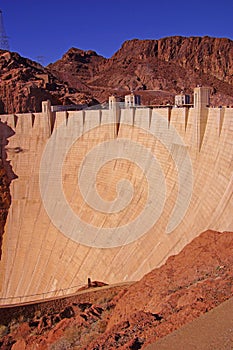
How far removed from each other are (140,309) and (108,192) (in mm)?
10222

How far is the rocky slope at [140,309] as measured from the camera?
17.6 feet

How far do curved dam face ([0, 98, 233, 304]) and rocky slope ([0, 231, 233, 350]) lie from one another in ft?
5.61

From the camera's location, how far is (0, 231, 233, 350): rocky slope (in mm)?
5367

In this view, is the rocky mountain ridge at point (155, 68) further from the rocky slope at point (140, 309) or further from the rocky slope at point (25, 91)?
the rocky slope at point (140, 309)

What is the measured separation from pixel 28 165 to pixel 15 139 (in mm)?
1898

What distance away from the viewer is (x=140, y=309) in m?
7.58

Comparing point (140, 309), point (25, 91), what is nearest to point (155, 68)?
point (25, 91)

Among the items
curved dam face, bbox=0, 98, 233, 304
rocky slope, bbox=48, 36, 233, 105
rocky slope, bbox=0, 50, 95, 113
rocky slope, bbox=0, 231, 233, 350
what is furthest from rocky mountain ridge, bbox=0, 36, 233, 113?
rocky slope, bbox=0, 231, 233, 350

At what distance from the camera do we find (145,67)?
7400 centimetres

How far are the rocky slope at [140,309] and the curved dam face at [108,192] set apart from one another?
1.71 m

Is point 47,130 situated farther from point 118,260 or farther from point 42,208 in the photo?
point 118,260

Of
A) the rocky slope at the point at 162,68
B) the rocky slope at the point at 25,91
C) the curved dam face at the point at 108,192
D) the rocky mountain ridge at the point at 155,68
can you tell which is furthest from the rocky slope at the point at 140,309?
the rocky slope at the point at 162,68

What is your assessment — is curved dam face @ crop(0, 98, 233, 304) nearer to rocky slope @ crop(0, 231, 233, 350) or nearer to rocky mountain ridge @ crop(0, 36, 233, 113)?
rocky slope @ crop(0, 231, 233, 350)

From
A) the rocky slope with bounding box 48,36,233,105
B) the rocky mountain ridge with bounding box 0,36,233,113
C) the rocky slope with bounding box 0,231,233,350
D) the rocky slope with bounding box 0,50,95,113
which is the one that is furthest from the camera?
the rocky slope with bounding box 48,36,233,105
